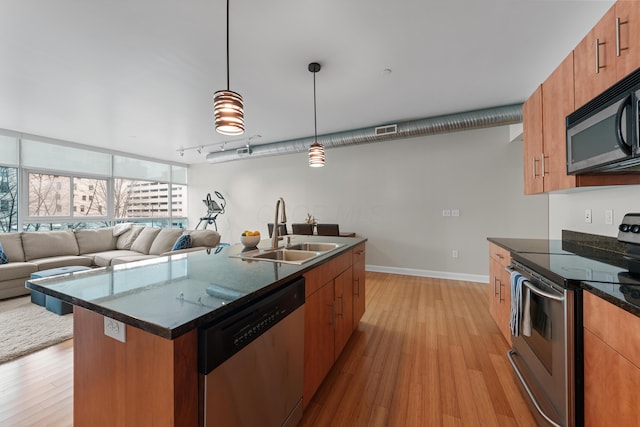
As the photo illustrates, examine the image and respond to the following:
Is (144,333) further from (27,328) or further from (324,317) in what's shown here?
(27,328)

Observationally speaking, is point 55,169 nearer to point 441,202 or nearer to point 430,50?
point 430,50

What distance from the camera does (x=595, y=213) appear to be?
203cm

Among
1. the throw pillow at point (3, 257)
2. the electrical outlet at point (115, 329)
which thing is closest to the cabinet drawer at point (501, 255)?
the electrical outlet at point (115, 329)

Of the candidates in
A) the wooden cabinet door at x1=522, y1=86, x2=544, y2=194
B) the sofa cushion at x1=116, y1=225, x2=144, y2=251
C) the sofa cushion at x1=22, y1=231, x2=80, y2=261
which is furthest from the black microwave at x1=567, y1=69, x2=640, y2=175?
the sofa cushion at x1=22, y1=231, x2=80, y2=261

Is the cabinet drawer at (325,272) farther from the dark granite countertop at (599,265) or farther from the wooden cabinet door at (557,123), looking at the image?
the wooden cabinet door at (557,123)

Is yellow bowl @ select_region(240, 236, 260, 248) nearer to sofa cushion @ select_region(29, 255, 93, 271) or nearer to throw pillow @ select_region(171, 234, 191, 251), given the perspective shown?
throw pillow @ select_region(171, 234, 191, 251)

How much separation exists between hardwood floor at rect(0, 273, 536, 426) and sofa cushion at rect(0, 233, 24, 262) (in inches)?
102

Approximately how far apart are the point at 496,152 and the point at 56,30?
5.24 meters

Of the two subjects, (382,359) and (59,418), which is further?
(382,359)

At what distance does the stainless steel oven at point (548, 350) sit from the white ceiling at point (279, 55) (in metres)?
1.95

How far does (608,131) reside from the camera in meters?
1.25

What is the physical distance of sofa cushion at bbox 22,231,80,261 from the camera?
3.83 metres

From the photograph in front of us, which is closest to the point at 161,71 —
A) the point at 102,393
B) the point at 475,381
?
the point at 102,393

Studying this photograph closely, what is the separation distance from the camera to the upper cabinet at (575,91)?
1.20 metres
